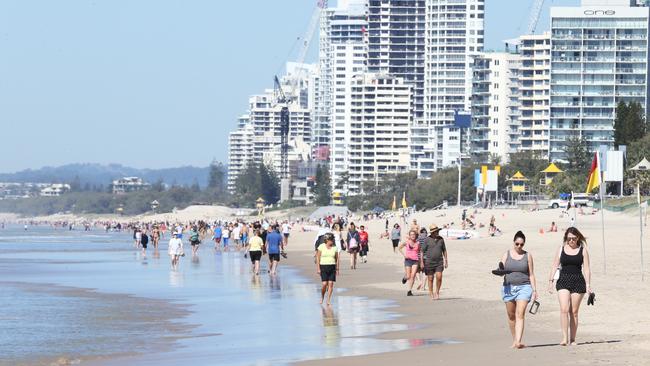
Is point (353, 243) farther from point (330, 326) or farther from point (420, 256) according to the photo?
point (330, 326)

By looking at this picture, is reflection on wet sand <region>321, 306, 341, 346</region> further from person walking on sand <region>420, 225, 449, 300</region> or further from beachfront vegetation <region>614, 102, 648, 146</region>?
beachfront vegetation <region>614, 102, 648, 146</region>

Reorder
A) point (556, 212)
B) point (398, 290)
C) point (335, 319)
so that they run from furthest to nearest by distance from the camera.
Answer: point (556, 212)
point (398, 290)
point (335, 319)

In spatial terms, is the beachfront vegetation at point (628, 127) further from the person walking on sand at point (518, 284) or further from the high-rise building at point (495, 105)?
the person walking on sand at point (518, 284)

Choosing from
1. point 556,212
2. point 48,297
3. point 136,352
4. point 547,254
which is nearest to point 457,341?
point 136,352

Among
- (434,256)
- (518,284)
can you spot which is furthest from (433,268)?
(518,284)

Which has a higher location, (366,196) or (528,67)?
(528,67)

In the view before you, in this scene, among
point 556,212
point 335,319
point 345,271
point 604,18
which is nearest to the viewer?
point 335,319

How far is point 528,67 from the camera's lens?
168 metres

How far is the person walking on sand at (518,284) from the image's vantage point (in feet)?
50.6

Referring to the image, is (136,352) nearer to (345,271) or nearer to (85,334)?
(85,334)

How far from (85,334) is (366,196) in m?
162

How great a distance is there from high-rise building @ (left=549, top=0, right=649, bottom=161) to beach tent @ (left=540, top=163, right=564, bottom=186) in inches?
950

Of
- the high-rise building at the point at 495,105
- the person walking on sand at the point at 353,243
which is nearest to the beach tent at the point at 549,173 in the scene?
the high-rise building at the point at 495,105

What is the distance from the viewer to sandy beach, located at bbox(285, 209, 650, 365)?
14.9 meters
